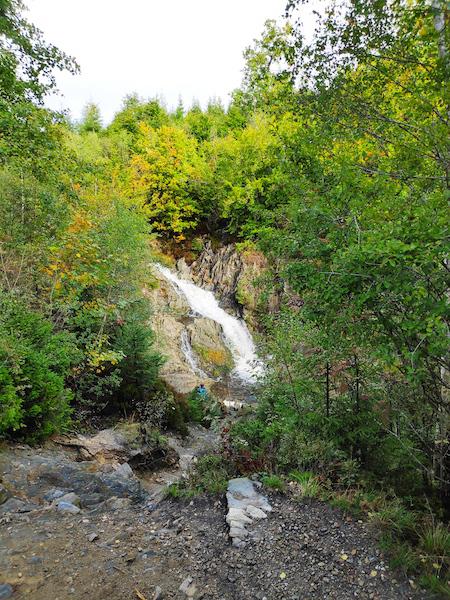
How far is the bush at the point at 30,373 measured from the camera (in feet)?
17.3

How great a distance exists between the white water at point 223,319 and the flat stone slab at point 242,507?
1174 cm

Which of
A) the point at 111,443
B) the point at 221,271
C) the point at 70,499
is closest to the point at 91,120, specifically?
the point at 221,271

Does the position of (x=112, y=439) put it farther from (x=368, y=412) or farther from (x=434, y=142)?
(x=434, y=142)

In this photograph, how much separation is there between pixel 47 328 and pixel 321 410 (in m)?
5.25

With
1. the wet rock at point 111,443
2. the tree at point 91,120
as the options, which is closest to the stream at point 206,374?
the wet rock at point 111,443

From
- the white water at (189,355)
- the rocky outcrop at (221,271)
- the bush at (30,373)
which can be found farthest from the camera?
the rocky outcrop at (221,271)

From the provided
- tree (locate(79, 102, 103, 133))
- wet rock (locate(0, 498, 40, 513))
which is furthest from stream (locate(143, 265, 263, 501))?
tree (locate(79, 102, 103, 133))

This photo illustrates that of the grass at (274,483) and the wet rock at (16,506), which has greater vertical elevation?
the wet rock at (16,506)

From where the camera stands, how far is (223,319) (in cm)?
1945

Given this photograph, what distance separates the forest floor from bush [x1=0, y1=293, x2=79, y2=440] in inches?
63.0

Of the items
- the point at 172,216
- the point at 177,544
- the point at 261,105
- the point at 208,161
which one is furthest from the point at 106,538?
the point at 208,161

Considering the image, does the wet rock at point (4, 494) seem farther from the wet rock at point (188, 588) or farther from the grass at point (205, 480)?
the wet rock at point (188, 588)

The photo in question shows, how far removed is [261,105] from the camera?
17.9 feet

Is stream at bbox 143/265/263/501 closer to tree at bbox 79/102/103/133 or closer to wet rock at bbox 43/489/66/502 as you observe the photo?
wet rock at bbox 43/489/66/502
